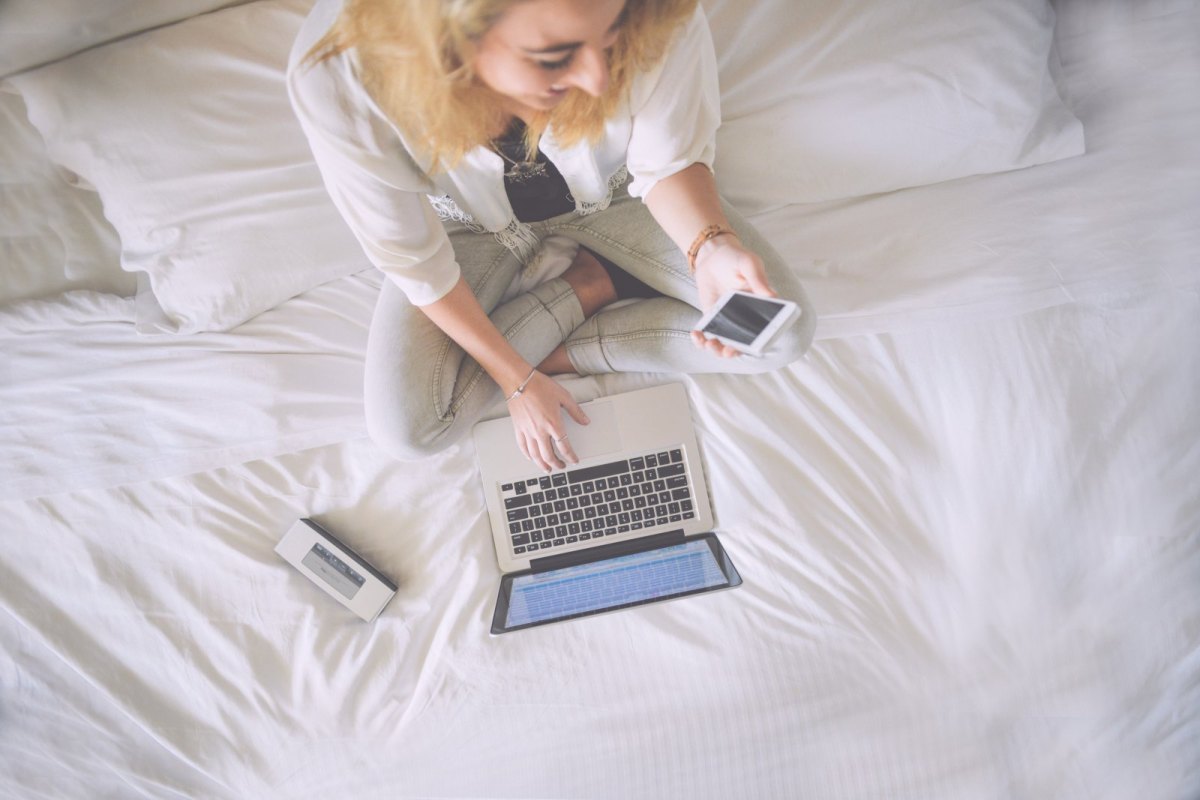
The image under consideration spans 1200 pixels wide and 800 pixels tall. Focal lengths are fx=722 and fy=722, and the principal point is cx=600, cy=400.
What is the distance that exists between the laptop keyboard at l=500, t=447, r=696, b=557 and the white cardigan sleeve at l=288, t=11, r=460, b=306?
318 millimetres

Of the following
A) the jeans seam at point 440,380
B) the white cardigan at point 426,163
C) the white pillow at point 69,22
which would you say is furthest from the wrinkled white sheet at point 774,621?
the white pillow at point 69,22

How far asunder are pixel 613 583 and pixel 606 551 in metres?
0.05

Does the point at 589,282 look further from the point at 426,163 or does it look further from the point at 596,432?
the point at 426,163

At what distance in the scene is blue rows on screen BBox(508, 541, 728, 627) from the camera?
976mm

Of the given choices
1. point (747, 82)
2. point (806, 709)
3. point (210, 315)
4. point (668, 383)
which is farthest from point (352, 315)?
point (806, 709)

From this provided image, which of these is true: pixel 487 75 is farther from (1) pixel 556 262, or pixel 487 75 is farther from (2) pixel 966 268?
(2) pixel 966 268

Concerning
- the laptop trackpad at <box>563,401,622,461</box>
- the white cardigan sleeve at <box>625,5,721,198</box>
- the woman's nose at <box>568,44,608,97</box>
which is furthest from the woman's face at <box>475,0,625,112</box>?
the laptop trackpad at <box>563,401,622,461</box>

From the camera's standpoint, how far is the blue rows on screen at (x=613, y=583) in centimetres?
98

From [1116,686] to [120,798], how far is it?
1.41 meters

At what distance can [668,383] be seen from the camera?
1.05 m

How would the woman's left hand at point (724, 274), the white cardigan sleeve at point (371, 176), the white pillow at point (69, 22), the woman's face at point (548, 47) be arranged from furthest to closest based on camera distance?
the white pillow at point (69, 22) → the woman's left hand at point (724, 274) → the white cardigan sleeve at point (371, 176) → the woman's face at point (548, 47)

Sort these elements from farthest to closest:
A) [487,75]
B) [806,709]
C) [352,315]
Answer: [352,315]
[806,709]
[487,75]

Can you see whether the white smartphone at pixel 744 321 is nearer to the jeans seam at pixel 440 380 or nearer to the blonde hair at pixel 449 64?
the blonde hair at pixel 449 64

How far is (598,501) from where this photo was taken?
3.34 ft
